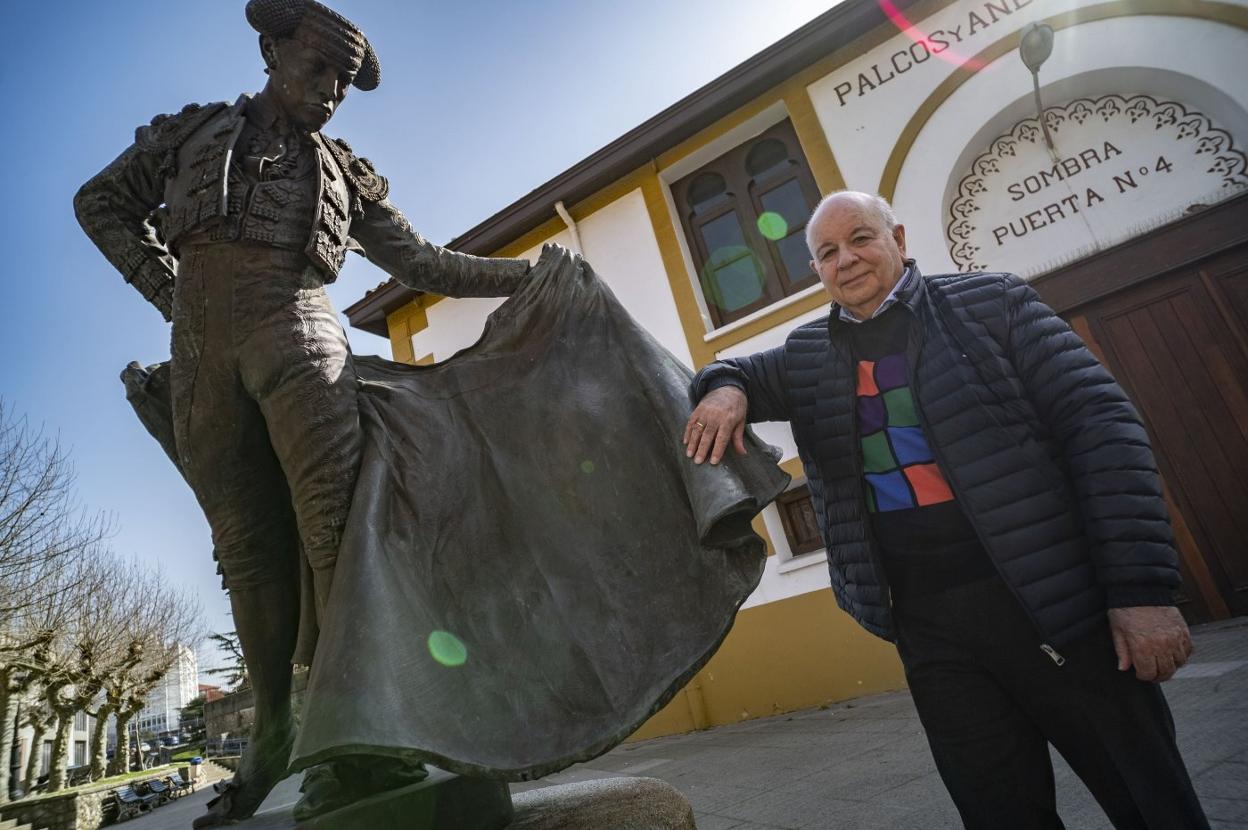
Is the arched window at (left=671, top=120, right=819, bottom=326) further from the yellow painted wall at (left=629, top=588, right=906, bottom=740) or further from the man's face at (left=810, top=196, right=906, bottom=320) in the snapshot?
the man's face at (left=810, top=196, right=906, bottom=320)

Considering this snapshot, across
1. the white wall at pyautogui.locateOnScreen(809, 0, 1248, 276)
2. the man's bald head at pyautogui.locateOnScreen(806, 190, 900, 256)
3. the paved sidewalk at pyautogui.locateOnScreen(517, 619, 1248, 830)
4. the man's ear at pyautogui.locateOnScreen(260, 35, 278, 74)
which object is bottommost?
the paved sidewalk at pyautogui.locateOnScreen(517, 619, 1248, 830)

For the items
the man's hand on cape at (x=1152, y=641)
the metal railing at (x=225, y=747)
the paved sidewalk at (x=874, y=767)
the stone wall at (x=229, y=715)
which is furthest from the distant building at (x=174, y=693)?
the man's hand on cape at (x=1152, y=641)

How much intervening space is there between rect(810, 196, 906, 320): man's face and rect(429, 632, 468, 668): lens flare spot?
1281 millimetres

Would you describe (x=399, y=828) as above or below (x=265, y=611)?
below

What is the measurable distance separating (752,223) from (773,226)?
0.27 metres

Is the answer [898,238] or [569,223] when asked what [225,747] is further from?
[898,238]

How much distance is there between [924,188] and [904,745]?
17.6ft

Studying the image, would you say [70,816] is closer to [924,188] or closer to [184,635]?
[184,635]

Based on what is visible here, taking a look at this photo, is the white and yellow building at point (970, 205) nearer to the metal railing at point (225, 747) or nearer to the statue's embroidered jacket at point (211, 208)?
the statue's embroidered jacket at point (211, 208)

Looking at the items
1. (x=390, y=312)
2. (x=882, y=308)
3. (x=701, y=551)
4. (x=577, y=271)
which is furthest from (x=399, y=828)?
(x=390, y=312)

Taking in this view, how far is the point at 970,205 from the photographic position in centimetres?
656

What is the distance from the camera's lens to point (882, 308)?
1.63 m

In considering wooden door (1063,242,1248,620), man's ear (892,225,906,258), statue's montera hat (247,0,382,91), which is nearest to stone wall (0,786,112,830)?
statue's montera hat (247,0,382,91)

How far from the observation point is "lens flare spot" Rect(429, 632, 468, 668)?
1376mm
